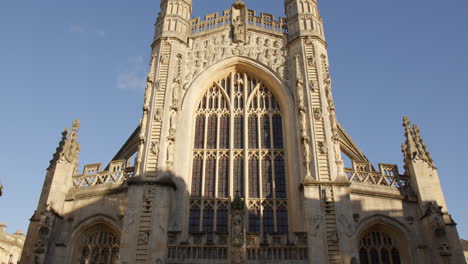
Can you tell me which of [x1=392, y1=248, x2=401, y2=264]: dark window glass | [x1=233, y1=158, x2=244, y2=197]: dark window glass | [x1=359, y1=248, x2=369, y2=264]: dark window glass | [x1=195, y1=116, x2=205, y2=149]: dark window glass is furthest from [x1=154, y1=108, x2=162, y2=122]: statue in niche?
[x1=392, y1=248, x2=401, y2=264]: dark window glass

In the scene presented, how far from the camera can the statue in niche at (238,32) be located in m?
19.9

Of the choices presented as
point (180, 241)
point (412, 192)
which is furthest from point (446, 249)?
point (180, 241)

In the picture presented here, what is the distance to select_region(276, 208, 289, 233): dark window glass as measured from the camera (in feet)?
51.0

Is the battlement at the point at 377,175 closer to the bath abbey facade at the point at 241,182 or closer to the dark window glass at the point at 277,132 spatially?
the bath abbey facade at the point at 241,182

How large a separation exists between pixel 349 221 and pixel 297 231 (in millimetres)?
1899

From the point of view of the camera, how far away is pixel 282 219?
15750mm

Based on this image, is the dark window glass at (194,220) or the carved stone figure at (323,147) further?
the carved stone figure at (323,147)

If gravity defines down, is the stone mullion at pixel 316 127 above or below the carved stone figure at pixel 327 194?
above

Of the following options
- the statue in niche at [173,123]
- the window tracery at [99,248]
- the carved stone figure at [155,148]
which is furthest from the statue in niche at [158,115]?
the window tracery at [99,248]

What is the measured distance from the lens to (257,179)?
16.7 metres

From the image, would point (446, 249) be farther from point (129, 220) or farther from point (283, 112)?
point (129, 220)

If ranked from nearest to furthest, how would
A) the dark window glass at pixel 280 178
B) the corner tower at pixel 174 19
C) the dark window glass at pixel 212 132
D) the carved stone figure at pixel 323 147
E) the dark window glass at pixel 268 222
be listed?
1. the dark window glass at pixel 268 222
2. the carved stone figure at pixel 323 147
3. the dark window glass at pixel 280 178
4. the dark window glass at pixel 212 132
5. the corner tower at pixel 174 19

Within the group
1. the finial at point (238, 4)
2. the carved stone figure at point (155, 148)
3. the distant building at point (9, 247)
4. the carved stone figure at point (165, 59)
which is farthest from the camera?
the distant building at point (9, 247)

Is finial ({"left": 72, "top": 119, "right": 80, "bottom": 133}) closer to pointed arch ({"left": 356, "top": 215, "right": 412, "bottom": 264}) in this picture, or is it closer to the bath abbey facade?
the bath abbey facade
